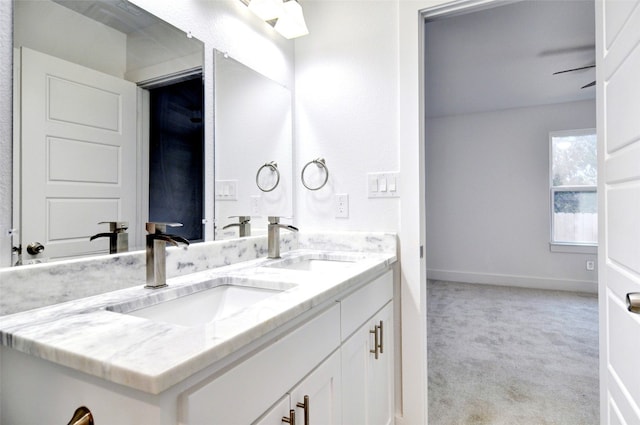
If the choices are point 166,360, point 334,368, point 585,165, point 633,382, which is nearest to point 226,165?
point 334,368

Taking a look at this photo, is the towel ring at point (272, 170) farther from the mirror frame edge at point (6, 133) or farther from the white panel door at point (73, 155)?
the mirror frame edge at point (6, 133)

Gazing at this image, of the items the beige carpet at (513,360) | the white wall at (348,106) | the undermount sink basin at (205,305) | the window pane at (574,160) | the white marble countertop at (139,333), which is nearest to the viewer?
the white marble countertop at (139,333)

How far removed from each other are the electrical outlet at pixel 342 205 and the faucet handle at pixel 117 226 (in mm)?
1042

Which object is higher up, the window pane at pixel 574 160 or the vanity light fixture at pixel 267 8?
the vanity light fixture at pixel 267 8

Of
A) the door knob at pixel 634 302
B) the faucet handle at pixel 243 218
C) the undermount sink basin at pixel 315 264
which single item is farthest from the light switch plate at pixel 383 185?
the door knob at pixel 634 302

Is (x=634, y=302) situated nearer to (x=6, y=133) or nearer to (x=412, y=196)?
(x=412, y=196)

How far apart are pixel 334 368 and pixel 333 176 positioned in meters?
1.07

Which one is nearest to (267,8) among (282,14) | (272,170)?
(282,14)

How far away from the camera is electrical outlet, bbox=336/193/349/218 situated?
183 centimetres

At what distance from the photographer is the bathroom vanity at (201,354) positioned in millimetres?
553

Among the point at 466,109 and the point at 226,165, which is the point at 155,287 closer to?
the point at 226,165

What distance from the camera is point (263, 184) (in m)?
1.80

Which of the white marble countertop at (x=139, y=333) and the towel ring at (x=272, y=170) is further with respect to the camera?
the towel ring at (x=272, y=170)

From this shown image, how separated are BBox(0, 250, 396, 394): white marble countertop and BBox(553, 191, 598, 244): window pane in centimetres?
471
